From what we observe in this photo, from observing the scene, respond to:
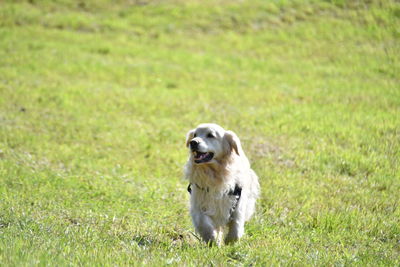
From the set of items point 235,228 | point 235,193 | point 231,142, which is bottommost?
point 235,228

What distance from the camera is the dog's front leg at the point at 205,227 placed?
6.48 m

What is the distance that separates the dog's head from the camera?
21.7 feet

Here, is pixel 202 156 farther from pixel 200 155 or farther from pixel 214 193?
pixel 214 193

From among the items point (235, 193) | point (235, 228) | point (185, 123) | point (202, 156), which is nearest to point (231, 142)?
point (202, 156)

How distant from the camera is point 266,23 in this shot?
26.1 metres

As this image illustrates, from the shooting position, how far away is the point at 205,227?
6547mm

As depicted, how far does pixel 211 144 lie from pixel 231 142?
11.3 inches

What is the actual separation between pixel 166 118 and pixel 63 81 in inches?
193

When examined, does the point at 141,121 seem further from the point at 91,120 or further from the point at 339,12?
the point at 339,12

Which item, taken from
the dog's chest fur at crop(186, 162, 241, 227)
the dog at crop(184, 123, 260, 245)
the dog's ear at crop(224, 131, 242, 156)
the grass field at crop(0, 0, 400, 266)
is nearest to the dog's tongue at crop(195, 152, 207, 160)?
the dog at crop(184, 123, 260, 245)

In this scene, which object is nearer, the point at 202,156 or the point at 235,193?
the point at 202,156

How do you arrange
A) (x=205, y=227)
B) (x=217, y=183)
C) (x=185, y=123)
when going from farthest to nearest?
1. (x=185, y=123)
2. (x=217, y=183)
3. (x=205, y=227)

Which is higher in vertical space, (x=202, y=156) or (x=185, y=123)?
(x=202, y=156)

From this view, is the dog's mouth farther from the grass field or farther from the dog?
the grass field
